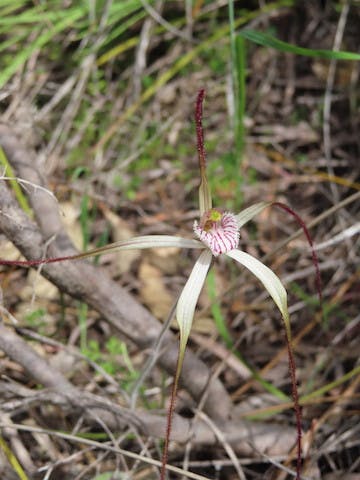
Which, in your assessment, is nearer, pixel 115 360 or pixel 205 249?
pixel 205 249

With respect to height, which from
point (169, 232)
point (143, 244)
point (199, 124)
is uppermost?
point (169, 232)

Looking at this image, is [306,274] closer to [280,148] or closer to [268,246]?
[268,246]

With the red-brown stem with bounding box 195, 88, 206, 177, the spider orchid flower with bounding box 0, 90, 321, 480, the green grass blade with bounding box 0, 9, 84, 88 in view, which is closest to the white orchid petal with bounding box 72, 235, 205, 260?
the spider orchid flower with bounding box 0, 90, 321, 480

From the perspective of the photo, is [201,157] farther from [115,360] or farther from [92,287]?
[115,360]

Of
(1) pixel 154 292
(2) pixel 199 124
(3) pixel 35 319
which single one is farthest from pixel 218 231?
(1) pixel 154 292

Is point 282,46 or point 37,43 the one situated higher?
point 37,43

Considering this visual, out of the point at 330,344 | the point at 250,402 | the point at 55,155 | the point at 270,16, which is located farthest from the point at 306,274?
the point at 270,16
